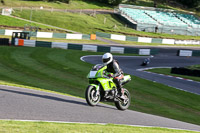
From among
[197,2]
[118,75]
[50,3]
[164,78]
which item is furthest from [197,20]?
[118,75]

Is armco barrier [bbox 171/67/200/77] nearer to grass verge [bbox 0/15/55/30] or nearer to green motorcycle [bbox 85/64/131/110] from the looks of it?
green motorcycle [bbox 85/64/131/110]

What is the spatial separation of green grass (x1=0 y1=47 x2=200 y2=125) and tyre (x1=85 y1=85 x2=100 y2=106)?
4177 millimetres

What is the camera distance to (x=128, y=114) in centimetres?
1257

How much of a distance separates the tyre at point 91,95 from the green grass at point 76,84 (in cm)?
418

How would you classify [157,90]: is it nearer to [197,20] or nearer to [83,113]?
[83,113]

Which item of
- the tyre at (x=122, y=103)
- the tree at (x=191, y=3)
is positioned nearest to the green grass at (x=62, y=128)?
the tyre at (x=122, y=103)

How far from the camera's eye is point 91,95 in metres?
12.3

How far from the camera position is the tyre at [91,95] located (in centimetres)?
1216

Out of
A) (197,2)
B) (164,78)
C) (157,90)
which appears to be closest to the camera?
(157,90)

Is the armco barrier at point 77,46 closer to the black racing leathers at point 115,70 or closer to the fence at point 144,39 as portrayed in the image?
the fence at point 144,39

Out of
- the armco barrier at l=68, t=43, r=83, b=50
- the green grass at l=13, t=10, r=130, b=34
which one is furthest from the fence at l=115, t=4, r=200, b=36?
the armco barrier at l=68, t=43, r=83, b=50

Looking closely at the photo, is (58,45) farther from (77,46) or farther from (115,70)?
(115,70)

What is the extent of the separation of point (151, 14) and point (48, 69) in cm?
6800

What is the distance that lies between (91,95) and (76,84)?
9.79 metres
